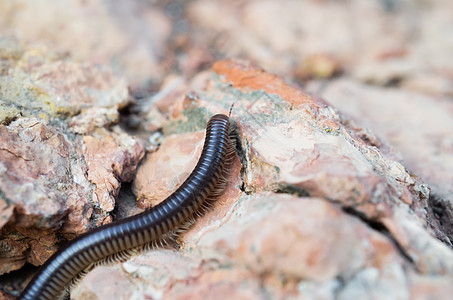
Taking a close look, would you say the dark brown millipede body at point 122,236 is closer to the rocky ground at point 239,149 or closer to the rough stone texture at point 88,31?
the rocky ground at point 239,149

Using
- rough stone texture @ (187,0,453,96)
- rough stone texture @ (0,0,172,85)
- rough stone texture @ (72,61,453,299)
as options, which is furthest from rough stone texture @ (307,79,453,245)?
rough stone texture @ (0,0,172,85)

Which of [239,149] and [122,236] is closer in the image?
[122,236]

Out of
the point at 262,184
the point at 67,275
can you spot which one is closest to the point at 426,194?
the point at 262,184

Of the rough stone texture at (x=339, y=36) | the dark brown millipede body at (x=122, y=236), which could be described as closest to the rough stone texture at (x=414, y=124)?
the rough stone texture at (x=339, y=36)

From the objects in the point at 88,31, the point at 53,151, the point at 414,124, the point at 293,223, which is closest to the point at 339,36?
the point at 414,124

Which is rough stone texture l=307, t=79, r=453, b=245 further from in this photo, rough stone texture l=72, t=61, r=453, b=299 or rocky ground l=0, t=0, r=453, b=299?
rough stone texture l=72, t=61, r=453, b=299

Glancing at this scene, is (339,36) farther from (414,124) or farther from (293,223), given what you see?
(293,223)
